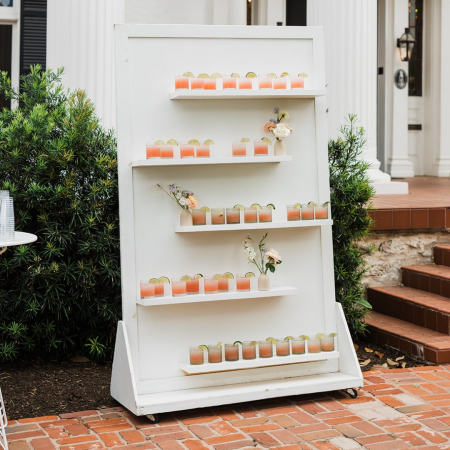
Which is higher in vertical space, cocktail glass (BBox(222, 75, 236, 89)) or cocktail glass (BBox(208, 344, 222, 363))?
cocktail glass (BBox(222, 75, 236, 89))

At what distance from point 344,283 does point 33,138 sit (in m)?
2.41

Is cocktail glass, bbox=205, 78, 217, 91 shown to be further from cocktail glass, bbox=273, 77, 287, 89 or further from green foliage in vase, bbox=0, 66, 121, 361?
green foliage in vase, bbox=0, 66, 121, 361

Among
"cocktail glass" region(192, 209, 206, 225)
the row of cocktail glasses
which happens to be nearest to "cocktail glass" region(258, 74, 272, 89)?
"cocktail glass" region(192, 209, 206, 225)

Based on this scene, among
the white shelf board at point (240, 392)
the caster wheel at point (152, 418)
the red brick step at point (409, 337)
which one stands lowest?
the caster wheel at point (152, 418)

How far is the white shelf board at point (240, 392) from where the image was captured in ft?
13.4

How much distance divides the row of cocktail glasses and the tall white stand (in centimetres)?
6

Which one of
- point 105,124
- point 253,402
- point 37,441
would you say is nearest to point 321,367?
point 253,402

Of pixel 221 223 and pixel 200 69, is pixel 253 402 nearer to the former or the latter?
pixel 221 223

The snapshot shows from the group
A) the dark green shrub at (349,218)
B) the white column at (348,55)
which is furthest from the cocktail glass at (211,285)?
the white column at (348,55)

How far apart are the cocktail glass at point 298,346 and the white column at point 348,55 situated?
11.4ft

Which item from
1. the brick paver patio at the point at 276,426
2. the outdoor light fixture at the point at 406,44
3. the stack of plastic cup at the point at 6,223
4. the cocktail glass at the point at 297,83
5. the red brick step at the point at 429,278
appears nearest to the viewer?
the stack of plastic cup at the point at 6,223

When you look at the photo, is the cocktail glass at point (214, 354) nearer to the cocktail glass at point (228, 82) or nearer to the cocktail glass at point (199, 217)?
the cocktail glass at point (199, 217)

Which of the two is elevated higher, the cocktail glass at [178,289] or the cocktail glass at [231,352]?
the cocktail glass at [178,289]

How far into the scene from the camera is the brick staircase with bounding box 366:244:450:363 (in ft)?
17.3
